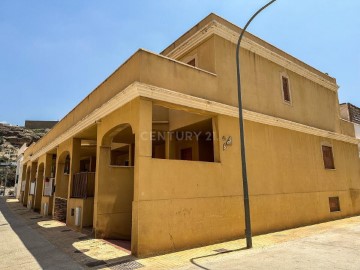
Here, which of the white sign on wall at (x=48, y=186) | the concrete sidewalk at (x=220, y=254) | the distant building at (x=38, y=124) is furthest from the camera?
the distant building at (x=38, y=124)

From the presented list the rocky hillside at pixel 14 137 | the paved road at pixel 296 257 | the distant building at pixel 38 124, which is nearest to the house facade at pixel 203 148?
the paved road at pixel 296 257

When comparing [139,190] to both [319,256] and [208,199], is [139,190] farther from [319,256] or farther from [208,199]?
[319,256]

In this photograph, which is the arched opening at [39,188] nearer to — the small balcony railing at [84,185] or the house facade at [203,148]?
the house facade at [203,148]

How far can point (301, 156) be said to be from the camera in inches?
528

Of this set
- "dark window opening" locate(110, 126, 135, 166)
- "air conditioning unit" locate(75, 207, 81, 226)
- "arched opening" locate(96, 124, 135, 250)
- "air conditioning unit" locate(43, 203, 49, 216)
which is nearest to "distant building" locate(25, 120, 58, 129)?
"dark window opening" locate(110, 126, 135, 166)

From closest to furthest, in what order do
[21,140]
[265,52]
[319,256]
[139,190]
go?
[319,256] → [139,190] → [265,52] → [21,140]

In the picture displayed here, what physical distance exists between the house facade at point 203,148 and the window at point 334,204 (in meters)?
0.05

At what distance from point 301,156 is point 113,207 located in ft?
30.7

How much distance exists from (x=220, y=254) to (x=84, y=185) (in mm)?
6962

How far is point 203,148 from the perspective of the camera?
13250 millimetres

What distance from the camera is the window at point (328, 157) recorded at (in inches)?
601

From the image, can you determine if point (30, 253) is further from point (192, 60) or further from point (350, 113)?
point (350, 113)

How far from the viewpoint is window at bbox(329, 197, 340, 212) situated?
1455 cm

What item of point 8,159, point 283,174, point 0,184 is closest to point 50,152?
point 283,174
